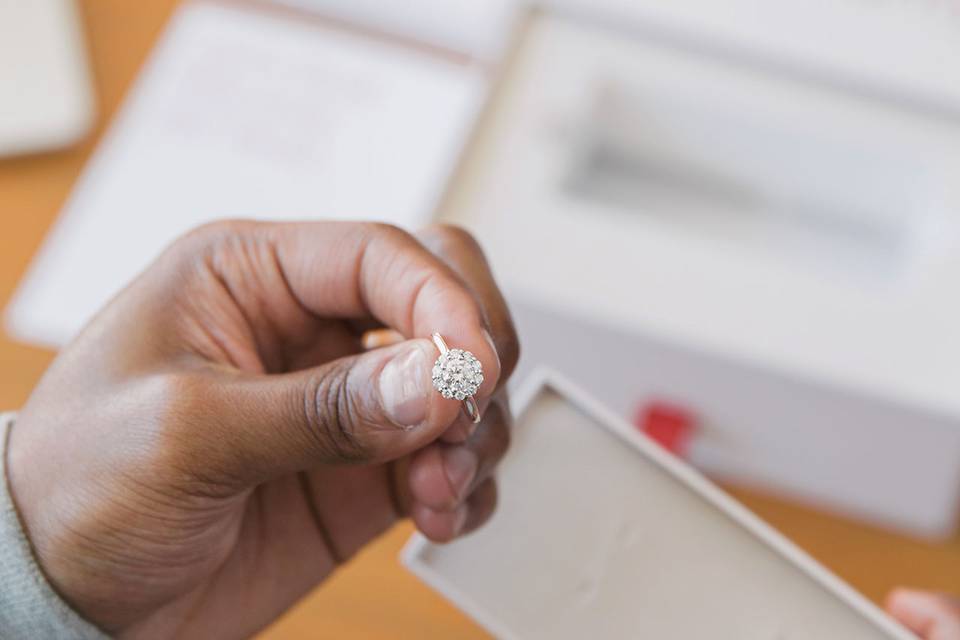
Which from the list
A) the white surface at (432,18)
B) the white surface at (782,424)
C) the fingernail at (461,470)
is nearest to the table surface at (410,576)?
the white surface at (782,424)

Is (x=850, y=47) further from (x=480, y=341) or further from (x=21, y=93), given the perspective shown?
(x=21, y=93)

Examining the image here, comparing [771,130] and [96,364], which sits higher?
[771,130]

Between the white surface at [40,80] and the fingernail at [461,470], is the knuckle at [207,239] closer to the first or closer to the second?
the fingernail at [461,470]

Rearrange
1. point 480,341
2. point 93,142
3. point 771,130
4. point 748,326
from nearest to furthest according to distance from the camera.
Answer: point 480,341 < point 748,326 < point 771,130 < point 93,142

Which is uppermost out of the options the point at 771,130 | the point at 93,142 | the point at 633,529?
the point at 771,130

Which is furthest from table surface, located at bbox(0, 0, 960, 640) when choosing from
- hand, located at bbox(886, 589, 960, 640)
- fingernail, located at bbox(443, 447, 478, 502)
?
fingernail, located at bbox(443, 447, 478, 502)

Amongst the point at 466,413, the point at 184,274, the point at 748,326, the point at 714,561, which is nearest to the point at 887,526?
the point at 748,326

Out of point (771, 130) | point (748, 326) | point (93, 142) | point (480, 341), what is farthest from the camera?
point (93, 142)

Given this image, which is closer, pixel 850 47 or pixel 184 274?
pixel 184 274
